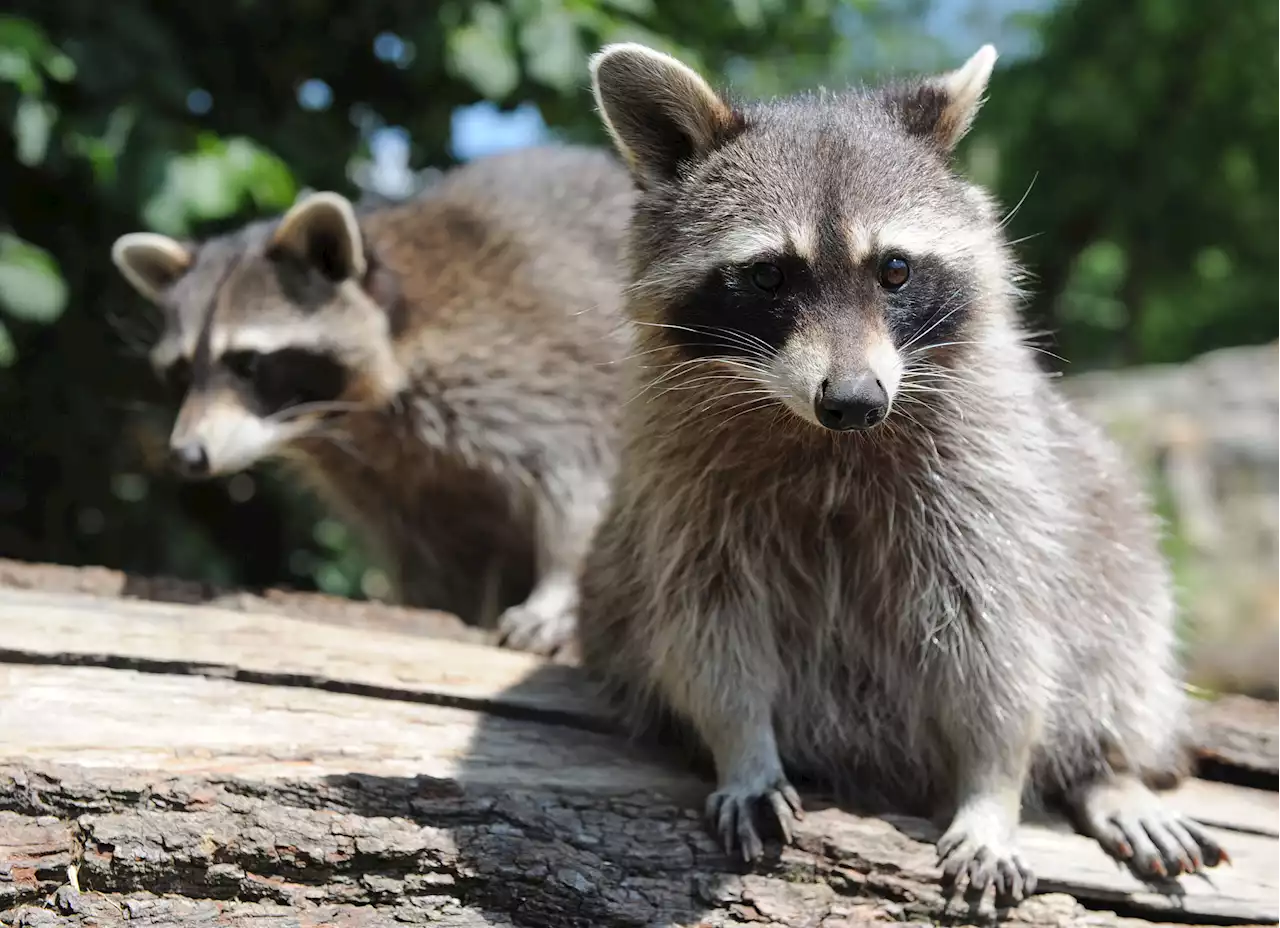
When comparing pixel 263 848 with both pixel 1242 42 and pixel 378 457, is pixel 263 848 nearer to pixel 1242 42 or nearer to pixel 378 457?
pixel 378 457

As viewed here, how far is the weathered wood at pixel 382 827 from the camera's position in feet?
7.57

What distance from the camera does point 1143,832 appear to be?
2.59m

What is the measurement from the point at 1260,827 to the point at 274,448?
2853 millimetres

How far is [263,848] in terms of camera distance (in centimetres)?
234

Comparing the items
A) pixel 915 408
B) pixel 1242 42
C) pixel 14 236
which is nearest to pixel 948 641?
pixel 915 408

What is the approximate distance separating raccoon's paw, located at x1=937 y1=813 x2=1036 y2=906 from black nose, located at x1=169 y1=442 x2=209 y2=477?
236 centimetres

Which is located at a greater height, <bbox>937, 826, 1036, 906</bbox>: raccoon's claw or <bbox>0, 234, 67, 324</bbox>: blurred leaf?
<bbox>0, 234, 67, 324</bbox>: blurred leaf

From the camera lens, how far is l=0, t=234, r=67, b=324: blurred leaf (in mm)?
3576

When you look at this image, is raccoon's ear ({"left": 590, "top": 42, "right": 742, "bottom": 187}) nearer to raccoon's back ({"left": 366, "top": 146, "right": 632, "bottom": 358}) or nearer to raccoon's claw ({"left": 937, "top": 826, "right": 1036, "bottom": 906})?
raccoon's back ({"left": 366, "top": 146, "right": 632, "bottom": 358})

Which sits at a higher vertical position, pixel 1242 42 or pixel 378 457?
pixel 1242 42

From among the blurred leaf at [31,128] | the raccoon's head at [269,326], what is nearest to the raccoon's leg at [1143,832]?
the raccoon's head at [269,326]

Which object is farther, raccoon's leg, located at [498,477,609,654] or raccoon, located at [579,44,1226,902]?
raccoon's leg, located at [498,477,609,654]

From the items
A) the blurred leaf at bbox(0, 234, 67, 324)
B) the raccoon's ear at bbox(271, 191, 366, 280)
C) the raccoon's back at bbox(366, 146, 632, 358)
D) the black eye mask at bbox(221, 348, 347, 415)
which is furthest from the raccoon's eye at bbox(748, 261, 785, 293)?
the blurred leaf at bbox(0, 234, 67, 324)

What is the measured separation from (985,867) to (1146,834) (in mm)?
401
